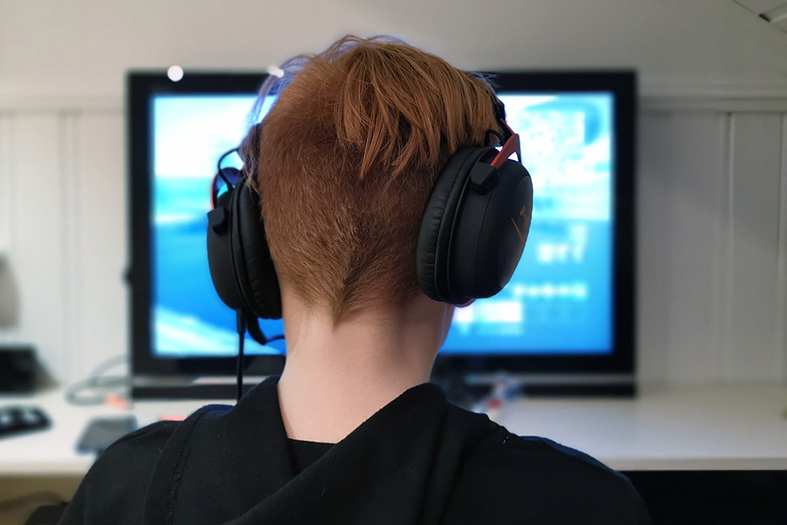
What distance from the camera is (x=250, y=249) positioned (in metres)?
0.68

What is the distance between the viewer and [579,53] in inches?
40.5

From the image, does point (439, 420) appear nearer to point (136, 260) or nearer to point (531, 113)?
point (531, 113)

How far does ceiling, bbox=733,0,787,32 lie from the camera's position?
68 centimetres

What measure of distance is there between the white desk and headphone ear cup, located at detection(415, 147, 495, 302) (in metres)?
0.48

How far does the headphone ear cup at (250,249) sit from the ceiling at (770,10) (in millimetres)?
572

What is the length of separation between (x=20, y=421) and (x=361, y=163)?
3.46 ft

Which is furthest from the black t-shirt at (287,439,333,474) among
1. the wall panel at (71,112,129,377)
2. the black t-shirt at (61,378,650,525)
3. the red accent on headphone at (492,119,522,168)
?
the wall panel at (71,112,129,377)

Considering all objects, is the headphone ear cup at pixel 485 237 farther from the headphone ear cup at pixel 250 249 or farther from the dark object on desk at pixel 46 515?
the dark object on desk at pixel 46 515

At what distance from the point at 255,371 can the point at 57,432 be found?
24.8 inches

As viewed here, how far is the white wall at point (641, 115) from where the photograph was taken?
742 millimetres

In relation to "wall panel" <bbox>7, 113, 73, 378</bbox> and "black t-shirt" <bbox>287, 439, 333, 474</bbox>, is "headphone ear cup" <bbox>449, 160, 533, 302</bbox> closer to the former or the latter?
"black t-shirt" <bbox>287, 439, 333, 474</bbox>

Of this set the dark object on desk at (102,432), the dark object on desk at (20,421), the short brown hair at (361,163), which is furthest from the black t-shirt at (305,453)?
the dark object on desk at (20,421)

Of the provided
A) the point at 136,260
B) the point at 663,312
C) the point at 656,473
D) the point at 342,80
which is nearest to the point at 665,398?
the point at 663,312

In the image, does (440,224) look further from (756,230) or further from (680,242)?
(680,242)
